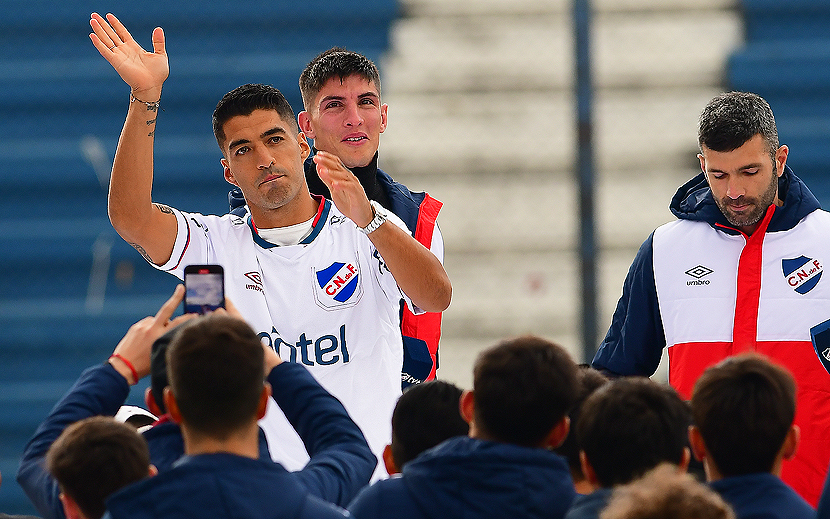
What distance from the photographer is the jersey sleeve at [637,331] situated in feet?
10.3

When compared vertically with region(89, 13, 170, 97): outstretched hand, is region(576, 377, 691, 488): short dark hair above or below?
below

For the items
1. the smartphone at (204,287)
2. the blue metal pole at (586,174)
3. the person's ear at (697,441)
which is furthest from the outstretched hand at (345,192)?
the blue metal pole at (586,174)

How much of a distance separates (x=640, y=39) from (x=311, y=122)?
11.8 feet

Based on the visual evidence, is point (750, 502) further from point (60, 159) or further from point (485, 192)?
point (60, 159)

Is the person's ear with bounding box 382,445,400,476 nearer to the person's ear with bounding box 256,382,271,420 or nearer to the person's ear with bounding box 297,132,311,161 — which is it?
the person's ear with bounding box 256,382,271,420

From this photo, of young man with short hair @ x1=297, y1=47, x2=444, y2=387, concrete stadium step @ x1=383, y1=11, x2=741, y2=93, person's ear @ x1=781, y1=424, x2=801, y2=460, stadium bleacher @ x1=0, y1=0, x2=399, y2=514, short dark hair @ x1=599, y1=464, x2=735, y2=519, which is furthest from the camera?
concrete stadium step @ x1=383, y1=11, x2=741, y2=93

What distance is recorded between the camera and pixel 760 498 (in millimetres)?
1790

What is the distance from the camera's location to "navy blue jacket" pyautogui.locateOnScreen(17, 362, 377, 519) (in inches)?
76.9

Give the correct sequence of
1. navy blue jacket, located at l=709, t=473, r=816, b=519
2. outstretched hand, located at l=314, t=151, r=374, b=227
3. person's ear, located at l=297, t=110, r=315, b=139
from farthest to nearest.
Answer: person's ear, located at l=297, t=110, r=315, b=139
outstretched hand, located at l=314, t=151, r=374, b=227
navy blue jacket, located at l=709, t=473, r=816, b=519

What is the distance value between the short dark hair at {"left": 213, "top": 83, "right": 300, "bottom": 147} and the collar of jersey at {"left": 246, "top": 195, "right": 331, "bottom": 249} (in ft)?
0.78

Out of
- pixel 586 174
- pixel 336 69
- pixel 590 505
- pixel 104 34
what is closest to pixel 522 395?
pixel 590 505

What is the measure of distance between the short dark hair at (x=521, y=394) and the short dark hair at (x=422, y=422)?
248 millimetres

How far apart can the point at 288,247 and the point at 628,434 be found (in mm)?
1362

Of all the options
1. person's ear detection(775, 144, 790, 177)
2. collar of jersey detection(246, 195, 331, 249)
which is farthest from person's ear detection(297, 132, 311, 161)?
person's ear detection(775, 144, 790, 177)
